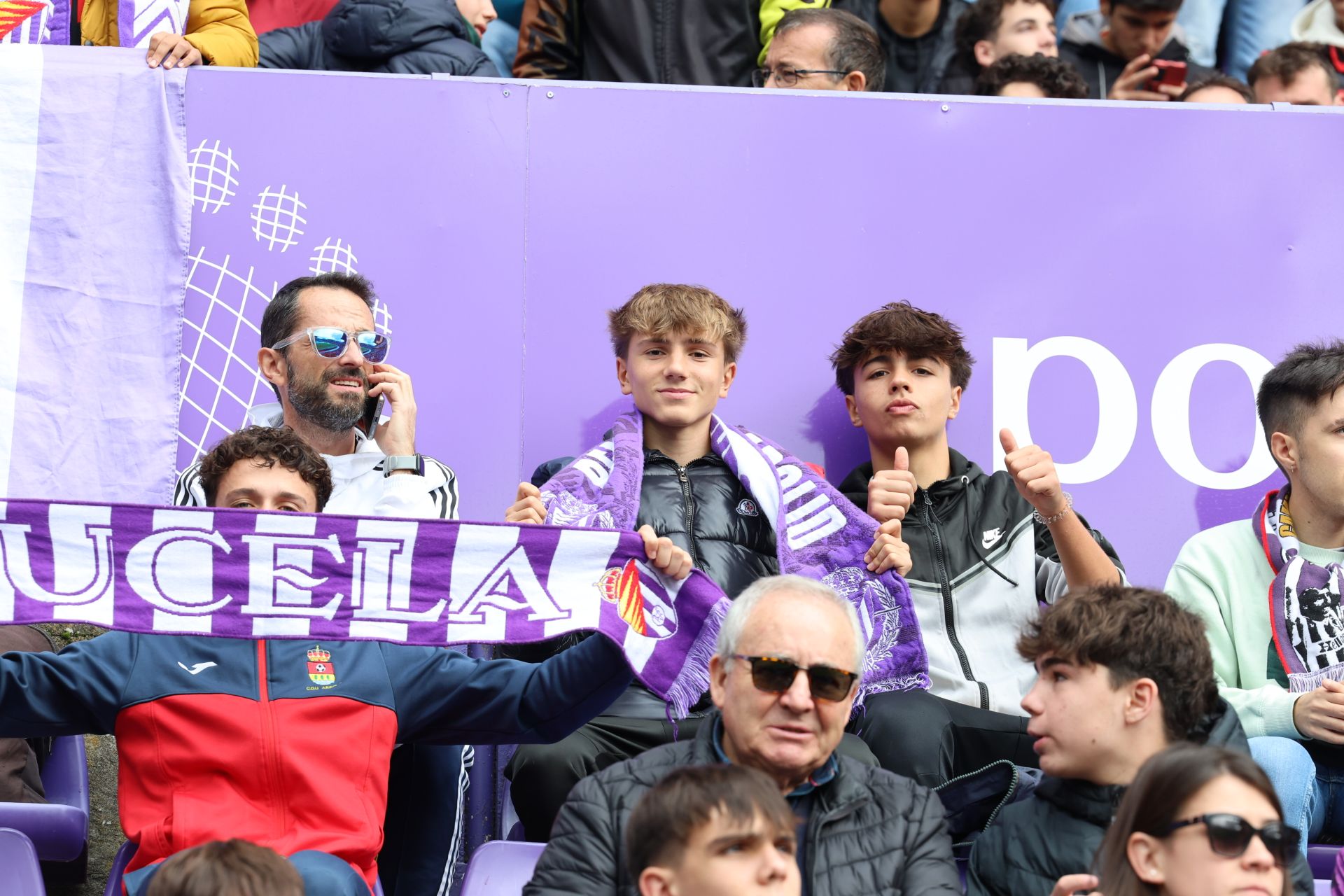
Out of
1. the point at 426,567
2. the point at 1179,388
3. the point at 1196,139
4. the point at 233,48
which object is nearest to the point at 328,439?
the point at 426,567

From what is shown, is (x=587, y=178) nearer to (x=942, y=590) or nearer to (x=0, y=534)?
(x=942, y=590)

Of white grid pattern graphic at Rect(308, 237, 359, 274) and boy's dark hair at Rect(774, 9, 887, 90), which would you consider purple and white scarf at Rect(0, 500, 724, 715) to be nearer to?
white grid pattern graphic at Rect(308, 237, 359, 274)

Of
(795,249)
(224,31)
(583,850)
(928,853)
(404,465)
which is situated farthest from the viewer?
(224,31)

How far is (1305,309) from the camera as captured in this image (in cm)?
552

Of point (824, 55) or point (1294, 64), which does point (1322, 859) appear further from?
point (1294, 64)

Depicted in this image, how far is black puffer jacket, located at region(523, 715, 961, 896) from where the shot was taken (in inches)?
115

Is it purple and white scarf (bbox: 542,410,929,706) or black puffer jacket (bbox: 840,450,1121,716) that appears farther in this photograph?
black puffer jacket (bbox: 840,450,1121,716)

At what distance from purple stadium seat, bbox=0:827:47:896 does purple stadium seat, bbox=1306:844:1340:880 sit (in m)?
2.62

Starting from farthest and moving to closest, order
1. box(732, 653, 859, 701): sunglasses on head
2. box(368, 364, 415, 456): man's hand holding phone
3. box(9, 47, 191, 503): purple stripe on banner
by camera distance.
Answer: box(9, 47, 191, 503): purple stripe on banner, box(368, 364, 415, 456): man's hand holding phone, box(732, 653, 859, 701): sunglasses on head

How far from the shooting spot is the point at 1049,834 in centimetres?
319

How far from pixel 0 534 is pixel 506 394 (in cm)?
205

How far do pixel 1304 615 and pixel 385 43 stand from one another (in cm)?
355

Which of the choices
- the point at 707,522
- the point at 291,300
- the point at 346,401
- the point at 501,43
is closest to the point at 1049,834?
the point at 707,522

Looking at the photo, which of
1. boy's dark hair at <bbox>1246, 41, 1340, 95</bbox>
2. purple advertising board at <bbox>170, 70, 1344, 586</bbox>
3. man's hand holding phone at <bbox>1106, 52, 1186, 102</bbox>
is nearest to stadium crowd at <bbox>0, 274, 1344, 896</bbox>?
purple advertising board at <bbox>170, 70, 1344, 586</bbox>
